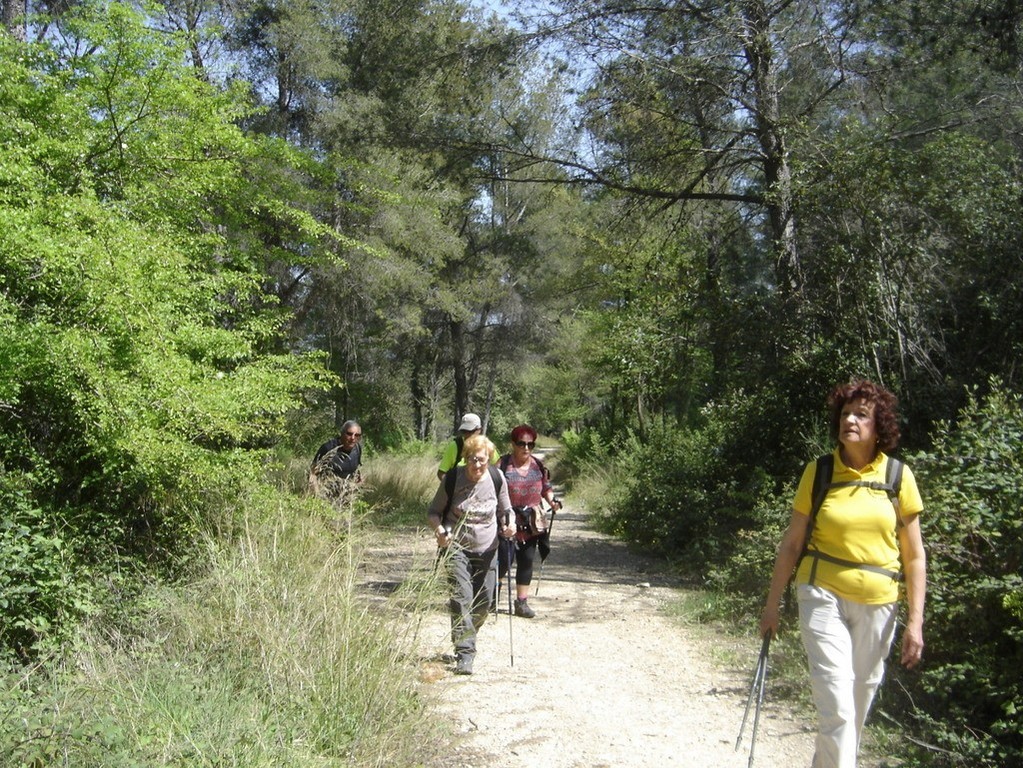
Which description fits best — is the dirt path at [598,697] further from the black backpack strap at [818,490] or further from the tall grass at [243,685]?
the black backpack strap at [818,490]

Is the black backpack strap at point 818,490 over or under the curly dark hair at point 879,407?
under

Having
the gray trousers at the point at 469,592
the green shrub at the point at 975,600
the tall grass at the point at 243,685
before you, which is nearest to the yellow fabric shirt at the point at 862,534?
the green shrub at the point at 975,600

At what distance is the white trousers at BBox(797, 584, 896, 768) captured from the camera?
3863 millimetres

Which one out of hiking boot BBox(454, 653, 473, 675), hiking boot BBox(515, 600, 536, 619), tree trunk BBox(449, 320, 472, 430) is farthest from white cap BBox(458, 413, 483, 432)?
tree trunk BBox(449, 320, 472, 430)

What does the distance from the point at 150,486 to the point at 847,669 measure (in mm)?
6093

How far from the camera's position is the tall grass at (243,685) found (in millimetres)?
3973

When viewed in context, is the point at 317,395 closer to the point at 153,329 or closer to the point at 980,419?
the point at 153,329

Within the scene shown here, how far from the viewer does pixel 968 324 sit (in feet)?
31.2

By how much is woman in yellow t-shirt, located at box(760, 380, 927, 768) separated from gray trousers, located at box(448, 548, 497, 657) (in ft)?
8.18

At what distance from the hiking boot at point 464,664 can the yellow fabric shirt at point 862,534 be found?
113 inches

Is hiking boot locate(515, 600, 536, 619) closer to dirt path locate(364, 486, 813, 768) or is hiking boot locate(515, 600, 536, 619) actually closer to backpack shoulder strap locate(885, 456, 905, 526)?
dirt path locate(364, 486, 813, 768)

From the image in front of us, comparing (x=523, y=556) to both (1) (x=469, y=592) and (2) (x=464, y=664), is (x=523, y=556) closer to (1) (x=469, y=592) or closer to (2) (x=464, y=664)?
(1) (x=469, y=592)

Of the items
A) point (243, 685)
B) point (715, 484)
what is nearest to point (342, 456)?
point (243, 685)

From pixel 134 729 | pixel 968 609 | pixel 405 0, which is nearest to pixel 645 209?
pixel 405 0
